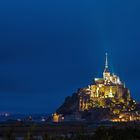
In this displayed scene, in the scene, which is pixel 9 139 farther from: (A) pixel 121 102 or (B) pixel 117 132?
(A) pixel 121 102

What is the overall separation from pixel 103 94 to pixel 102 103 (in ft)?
12.5

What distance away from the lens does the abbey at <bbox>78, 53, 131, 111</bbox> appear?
165 metres

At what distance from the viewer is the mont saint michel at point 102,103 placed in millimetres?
155625

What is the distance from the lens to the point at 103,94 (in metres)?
167

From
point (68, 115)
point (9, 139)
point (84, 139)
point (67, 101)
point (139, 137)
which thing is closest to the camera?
point (9, 139)

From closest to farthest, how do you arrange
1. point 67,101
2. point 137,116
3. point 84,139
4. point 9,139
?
point 9,139 → point 84,139 → point 137,116 → point 67,101

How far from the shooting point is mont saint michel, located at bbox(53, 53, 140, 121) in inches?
6127

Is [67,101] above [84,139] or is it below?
above

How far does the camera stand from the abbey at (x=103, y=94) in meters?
165

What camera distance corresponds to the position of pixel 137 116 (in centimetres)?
15362

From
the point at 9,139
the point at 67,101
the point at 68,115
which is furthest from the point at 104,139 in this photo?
the point at 67,101

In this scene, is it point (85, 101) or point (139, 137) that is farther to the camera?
point (85, 101)

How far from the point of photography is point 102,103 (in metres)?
164

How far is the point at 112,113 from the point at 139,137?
11633cm
